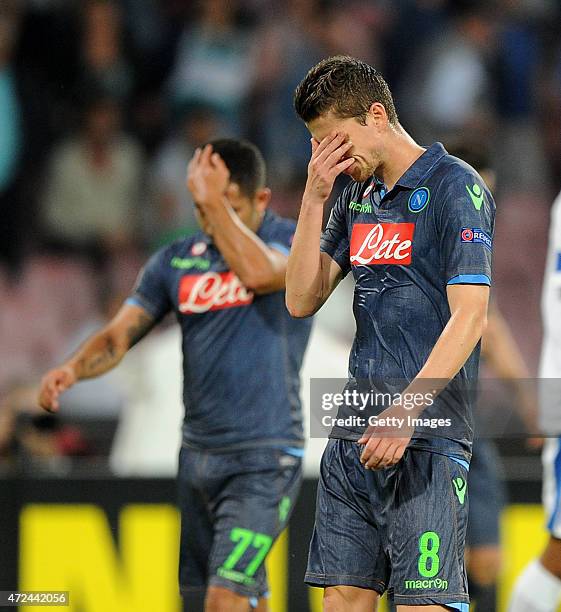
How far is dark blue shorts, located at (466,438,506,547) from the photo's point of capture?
644 centimetres

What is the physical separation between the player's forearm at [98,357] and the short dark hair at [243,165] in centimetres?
83

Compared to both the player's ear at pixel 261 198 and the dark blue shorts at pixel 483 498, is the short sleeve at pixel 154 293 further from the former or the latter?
the dark blue shorts at pixel 483 498

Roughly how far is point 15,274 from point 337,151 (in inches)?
232

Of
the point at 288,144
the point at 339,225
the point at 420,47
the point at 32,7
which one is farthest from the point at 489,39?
the point at 339,225

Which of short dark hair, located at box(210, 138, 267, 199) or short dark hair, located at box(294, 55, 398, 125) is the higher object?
short dark hair, located at box(210, 138, 267, 199)

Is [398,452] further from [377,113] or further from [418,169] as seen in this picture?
[377,113]

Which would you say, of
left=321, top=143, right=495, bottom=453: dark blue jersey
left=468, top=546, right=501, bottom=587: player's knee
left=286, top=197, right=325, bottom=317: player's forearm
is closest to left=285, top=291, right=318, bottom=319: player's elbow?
left=286, top=197, right=325, bottom=317: player's forearm

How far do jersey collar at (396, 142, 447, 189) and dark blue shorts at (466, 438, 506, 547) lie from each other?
274 cm

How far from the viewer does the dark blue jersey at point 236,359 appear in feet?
17.4

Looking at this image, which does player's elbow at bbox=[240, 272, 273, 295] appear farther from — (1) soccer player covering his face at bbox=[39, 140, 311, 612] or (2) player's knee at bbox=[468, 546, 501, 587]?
(2) player's knee at bbox=[468, 546, 501, 587]

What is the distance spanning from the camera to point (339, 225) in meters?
4.19

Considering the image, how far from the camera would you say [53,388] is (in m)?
5.04

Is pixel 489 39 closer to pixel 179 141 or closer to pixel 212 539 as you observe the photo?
pixel 179 141

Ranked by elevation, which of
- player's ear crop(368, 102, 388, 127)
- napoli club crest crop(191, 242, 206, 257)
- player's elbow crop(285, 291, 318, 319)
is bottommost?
player's elbow crop(285, 291, 318, 319)
